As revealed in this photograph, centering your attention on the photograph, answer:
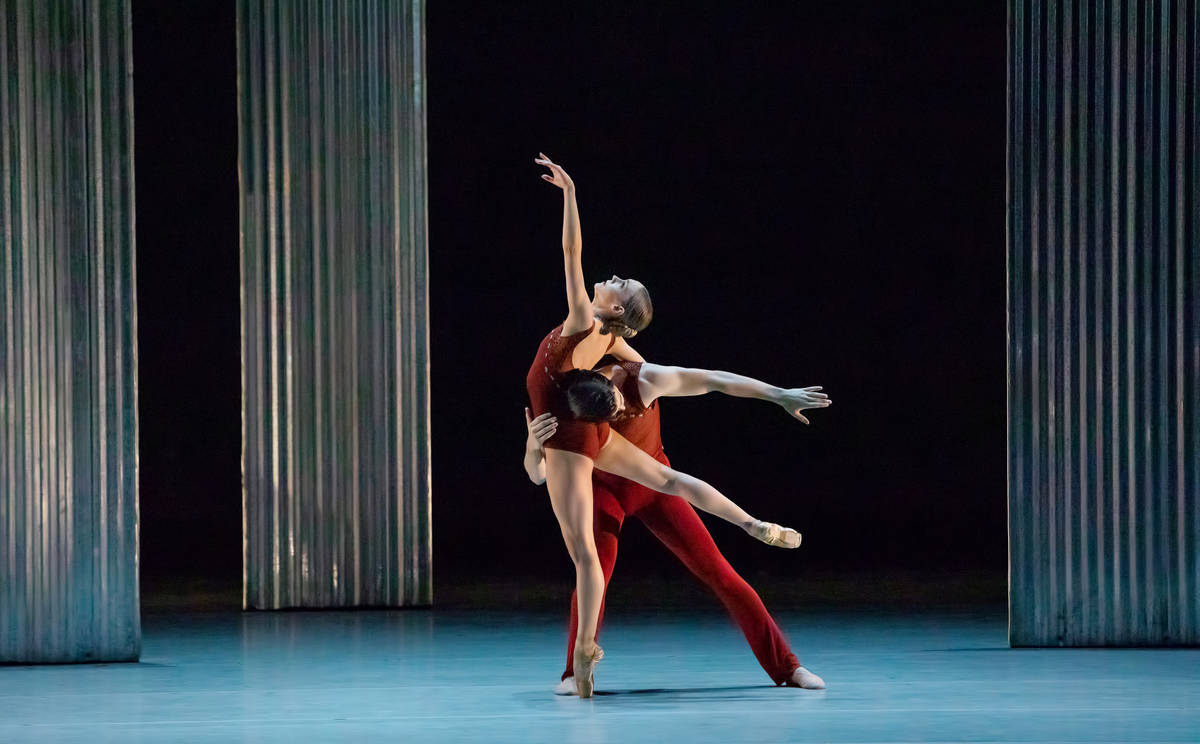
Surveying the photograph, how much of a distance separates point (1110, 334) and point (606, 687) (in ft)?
6.76

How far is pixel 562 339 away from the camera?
4723 millimetres

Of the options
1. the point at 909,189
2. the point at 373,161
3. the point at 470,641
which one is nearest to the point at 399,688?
the point at 470,641

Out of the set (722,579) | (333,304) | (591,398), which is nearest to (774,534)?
(722,579)

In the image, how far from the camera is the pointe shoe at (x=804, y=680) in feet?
16.1

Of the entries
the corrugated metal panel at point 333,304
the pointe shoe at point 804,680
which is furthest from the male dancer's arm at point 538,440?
the corrugated metal panel at point 333,304

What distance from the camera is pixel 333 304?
678cm

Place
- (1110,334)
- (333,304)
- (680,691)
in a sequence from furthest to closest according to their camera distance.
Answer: (333,304), (1110,334), (680,691)

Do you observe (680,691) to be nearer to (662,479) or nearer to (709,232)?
(662,479)

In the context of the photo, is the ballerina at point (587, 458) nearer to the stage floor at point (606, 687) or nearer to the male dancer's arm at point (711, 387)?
the male dancer's arm at point (711, 387)

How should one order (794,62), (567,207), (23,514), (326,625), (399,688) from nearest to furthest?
(567,207) → (399,688) → (23,514) → (326,625) → (794,62)

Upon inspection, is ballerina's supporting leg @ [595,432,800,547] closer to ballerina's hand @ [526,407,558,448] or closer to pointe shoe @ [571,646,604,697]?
ballerina's hand @ [526,407,558,448]

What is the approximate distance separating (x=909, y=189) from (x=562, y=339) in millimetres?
5192

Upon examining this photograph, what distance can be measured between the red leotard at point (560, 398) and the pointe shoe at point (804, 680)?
0.89 metres

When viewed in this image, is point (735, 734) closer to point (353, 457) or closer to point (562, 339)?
point (562, 339)
